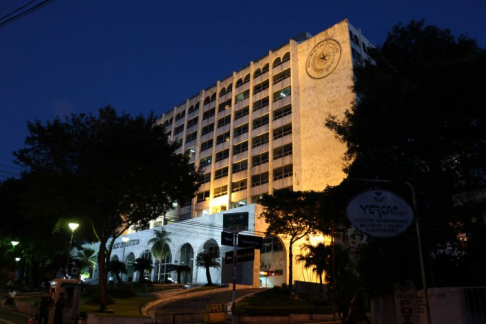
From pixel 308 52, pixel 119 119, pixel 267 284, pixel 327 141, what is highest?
pixel 308 52

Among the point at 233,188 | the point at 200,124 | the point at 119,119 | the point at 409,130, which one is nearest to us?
the point at 409,130

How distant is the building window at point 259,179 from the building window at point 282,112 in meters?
9.13

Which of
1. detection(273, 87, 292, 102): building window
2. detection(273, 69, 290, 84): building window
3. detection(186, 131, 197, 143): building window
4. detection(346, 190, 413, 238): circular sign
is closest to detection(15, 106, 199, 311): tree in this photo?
detection(346, 190, 413, 238): circular sign

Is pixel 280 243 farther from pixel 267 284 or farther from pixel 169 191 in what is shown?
pixel 169 191

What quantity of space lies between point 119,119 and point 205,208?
39.2 meters

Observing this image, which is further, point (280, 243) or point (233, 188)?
point (233, 188)

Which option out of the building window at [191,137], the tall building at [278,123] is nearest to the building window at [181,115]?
the building window at [191,137]

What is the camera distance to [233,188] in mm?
62094

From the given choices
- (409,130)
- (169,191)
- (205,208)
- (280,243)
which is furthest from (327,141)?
(409,130)

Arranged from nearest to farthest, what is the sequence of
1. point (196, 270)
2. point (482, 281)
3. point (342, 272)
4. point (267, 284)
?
point (482, 281) → point (342, 272) → point (267, 284) → point (196, 270)

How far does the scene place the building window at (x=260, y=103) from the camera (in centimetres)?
6289

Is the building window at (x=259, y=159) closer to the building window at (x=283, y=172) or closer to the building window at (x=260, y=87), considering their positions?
the building window at (x=283, y=172)

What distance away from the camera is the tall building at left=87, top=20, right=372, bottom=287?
168 ft

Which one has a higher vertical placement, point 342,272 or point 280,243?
point 280,243
